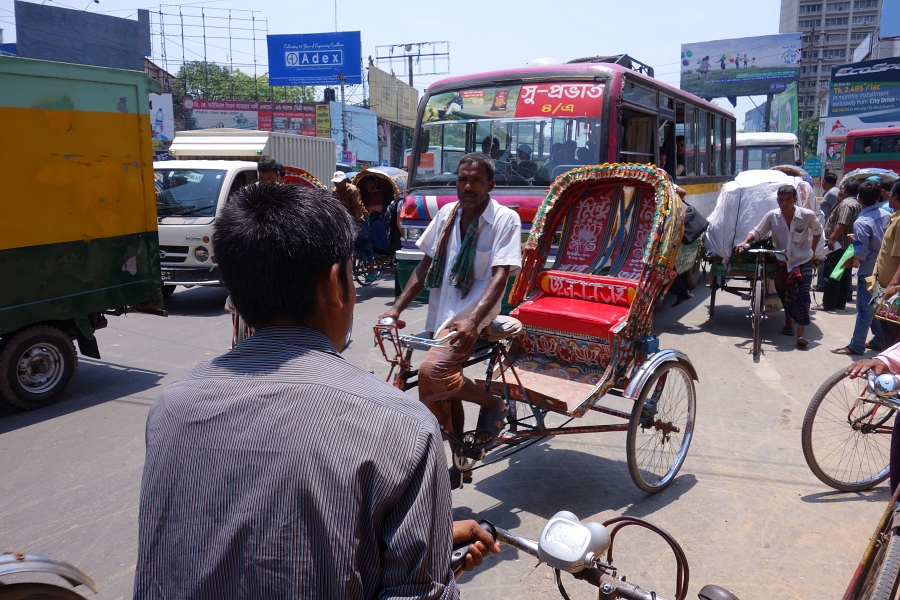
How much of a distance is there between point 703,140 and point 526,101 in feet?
16.0

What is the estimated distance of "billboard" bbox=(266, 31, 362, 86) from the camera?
31391 mm

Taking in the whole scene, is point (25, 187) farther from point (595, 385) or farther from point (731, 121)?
point (731, 121)

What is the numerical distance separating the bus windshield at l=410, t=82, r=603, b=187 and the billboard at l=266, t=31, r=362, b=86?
25154 millimetres

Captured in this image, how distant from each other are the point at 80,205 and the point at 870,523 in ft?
19.5

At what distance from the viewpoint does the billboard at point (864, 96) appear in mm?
35969

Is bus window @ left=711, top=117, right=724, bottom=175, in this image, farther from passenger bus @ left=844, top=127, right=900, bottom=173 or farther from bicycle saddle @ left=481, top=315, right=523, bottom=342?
passenger bus @ left=844, top=127, right=900, bottom=173

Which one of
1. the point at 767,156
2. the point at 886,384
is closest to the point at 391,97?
the point at 767,156

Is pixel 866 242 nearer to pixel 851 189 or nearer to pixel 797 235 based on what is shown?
pixel 797 235

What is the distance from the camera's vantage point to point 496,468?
14.5ft

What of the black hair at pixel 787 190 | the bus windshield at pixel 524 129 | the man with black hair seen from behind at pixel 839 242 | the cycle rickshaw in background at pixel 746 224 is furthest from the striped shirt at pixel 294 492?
the man with black hair seen from behind at pixel 839 242

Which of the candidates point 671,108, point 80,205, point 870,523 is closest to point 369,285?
point 671,108

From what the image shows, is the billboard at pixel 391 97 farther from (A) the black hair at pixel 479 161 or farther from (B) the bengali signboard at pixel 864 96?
(A) the black hair at pixel 479 161

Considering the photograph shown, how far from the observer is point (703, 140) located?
436 inches

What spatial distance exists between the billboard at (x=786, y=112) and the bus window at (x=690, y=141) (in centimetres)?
2868
